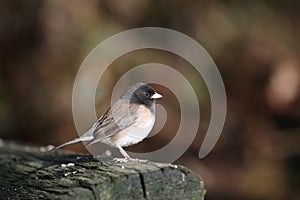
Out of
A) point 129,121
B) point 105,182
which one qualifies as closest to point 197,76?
point 129,121

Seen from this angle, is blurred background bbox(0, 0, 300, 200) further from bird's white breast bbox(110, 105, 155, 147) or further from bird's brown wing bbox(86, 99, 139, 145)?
bird's white breast bbox(110, 105, 155, 147)

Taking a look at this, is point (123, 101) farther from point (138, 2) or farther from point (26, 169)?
point (138, 2)

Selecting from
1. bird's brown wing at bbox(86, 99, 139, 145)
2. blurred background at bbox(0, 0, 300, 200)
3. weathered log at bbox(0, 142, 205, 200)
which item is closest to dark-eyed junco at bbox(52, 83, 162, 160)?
bird's brown wing at bbox(86, 99, 139, 145)

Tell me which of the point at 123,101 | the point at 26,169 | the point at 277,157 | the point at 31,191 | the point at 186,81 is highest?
the point at 186,81

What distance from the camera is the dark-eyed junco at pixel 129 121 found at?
2.86 m

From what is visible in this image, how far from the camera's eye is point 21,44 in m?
5.90

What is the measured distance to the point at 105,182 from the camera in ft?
6.40

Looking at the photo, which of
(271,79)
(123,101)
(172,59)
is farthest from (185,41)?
(123,101)

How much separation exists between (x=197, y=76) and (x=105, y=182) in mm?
3733

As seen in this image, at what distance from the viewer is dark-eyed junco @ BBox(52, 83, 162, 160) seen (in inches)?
112

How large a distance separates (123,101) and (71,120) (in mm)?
2896

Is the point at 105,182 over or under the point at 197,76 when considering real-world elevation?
under

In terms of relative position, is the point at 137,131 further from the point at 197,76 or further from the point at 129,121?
the point at 197,76

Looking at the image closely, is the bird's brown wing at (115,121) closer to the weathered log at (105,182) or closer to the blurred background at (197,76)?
the weathered log at (105,182)
